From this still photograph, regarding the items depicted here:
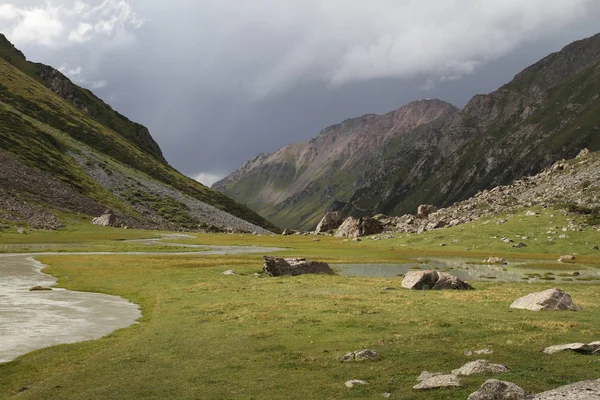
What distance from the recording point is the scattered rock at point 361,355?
22.7 m

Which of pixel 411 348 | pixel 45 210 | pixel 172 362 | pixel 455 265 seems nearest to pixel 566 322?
pixel 411 348

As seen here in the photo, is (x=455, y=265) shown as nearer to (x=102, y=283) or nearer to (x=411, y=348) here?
(x=102, y=283)

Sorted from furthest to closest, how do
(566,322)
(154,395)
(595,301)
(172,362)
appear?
(595,301) → (566,322) → (172,362) → (154,395)

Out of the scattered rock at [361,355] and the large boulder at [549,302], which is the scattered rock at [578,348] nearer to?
the scattered rock at [361,355]

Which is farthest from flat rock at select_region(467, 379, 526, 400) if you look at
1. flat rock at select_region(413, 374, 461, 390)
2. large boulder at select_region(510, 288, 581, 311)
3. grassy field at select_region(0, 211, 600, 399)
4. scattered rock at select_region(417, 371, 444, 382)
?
large boulder at select_region(510, 288, 581, 311)

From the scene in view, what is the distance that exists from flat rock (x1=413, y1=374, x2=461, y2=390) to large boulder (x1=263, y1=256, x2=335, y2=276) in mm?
50438

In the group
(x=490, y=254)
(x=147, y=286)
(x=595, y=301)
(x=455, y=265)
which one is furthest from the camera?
(x=490, y=254)

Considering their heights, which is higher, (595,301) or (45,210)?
(45,210)

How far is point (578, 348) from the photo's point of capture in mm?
21875

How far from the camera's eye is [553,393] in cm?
1565

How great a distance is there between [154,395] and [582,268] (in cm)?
8274

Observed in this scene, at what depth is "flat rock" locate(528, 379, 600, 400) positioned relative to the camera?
582 inches

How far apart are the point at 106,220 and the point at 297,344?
162460mm

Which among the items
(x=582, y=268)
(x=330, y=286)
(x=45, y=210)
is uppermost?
(x=45, y=210)
